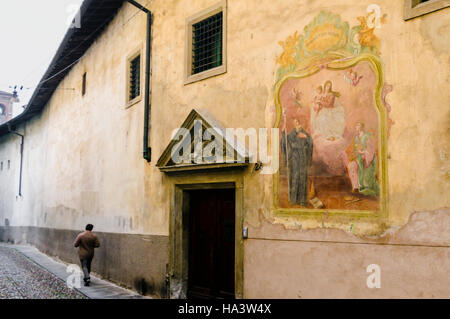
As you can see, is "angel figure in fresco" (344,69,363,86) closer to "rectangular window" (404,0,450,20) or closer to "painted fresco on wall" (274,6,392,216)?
"painted fresco on wall" (274,6,392,216)

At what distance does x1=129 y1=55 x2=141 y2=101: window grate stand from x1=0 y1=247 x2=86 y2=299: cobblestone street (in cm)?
475

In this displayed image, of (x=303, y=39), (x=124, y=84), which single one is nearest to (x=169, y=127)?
(x=124, y=84)

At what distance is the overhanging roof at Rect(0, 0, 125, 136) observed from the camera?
497 inches

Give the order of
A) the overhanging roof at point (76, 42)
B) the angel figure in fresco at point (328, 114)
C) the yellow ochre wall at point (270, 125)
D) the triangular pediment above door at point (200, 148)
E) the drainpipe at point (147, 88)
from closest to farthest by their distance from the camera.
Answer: the yellow ochre wall at point (270, 125)
the angel figure in fresco at point (328, 114)
the triangular pediment above door at point (200, 148)
the drainpipe at point (147, 88)
the overhanging roof at point (76, 42)

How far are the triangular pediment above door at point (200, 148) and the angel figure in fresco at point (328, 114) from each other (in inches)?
55.4

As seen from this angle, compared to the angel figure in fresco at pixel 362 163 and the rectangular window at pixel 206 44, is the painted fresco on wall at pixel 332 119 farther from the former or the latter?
the rectangular window at pixel 206 44

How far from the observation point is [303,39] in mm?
6574

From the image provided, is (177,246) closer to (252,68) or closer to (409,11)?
(252,68)

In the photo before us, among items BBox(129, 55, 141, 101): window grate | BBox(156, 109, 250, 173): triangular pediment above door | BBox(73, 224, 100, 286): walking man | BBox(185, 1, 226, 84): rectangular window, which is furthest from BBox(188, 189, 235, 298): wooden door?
BBox(129, 55, 141, 101): window grate

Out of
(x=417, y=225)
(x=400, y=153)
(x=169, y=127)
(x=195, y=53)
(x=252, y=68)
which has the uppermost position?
(x=195, y=53)

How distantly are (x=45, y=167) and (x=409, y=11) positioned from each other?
1780cm

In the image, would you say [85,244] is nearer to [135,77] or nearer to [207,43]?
[135,77]

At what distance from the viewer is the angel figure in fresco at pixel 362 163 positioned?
18.6ft

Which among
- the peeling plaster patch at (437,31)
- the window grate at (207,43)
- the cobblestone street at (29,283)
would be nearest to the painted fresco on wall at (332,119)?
the peeling plaster patch at (437,31)
